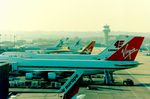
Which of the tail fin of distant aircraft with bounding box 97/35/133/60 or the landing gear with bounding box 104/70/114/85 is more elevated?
the tail fin of distant aircraft with bounding box 97/35/133/60

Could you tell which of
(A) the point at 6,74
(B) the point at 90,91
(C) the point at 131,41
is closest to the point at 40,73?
(B) the point at 90,91

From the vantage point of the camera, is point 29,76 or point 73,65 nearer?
point 29,76

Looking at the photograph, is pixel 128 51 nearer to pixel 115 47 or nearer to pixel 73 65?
pixel 115 47

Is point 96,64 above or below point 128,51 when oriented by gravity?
below

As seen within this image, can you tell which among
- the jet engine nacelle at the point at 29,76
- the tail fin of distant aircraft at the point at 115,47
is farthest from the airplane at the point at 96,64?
the tail fin of distant aircraft at the point at 115,47

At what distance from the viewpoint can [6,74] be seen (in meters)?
37.2

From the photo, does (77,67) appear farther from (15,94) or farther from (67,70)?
(15,94)

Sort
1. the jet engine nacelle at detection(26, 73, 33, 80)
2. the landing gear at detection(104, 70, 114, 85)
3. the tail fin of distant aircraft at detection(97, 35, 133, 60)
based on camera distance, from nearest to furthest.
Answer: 1. the jet engine nacelle at detection(26, 73, 33, 80)
2. the landing gear at detection(104, 70, 114, 85)
3. the tail fin of distant aircraft at detection(97, 35, 133, 60)

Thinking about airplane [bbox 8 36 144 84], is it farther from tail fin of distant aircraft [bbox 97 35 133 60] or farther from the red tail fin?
tail fin of distant aircraft [bbox 97 35 133 60]

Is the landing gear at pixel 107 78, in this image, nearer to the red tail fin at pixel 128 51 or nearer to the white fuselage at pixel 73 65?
the white fuselage at pixel 73 65

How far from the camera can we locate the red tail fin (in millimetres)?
68500

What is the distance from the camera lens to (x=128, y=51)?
6862 cm

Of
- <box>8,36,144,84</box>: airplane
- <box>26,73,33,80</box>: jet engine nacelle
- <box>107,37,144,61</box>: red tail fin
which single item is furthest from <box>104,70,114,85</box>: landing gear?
<box>26,73,33,80</box>: jet engine nacelle

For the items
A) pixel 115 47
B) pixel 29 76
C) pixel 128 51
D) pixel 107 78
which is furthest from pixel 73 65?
pixel 115 47
